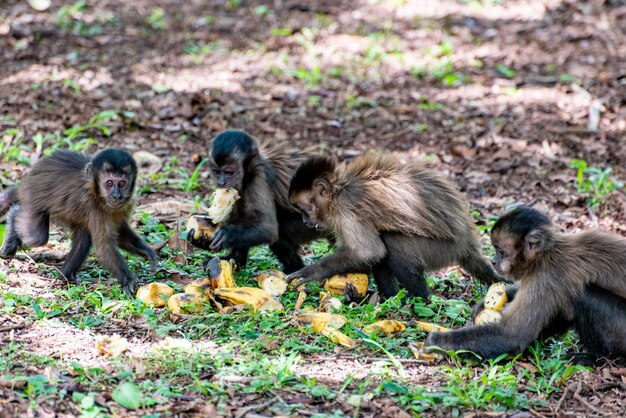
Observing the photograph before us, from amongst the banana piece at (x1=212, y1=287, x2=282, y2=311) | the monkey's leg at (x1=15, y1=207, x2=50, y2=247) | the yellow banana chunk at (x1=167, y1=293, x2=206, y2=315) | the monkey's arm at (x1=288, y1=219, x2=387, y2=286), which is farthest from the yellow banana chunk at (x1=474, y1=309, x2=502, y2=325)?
the monkey's leg at (x1=15, y1=207, x2=50, y2=247)

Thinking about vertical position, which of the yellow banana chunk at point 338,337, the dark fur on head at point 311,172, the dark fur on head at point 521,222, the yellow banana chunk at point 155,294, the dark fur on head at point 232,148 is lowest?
the yellow banana chunk at point 338,337

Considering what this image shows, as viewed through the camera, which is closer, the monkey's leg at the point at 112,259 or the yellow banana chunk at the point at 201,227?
the monkey's leg at the point at 112,259

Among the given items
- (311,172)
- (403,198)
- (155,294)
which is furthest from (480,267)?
(155,294)

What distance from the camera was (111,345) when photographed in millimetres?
5730

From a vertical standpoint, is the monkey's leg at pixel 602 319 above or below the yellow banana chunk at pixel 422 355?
above

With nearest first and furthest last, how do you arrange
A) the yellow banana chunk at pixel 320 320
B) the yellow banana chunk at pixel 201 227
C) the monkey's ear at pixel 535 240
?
the monkey's ear at pixel 535 240, the yellow banana chunk at pixel 320 320, the yellow banana chunk at pixel 201 227

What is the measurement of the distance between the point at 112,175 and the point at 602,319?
401 cm

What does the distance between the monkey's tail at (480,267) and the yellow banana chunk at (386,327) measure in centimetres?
106

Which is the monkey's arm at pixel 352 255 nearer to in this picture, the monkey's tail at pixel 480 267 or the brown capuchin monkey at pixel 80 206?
the monkey's tail at pixel 480 267

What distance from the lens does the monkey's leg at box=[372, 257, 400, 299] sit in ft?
23.3

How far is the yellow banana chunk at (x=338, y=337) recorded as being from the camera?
615cm

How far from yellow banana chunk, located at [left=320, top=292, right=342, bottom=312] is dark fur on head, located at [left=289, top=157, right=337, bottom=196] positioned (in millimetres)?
940

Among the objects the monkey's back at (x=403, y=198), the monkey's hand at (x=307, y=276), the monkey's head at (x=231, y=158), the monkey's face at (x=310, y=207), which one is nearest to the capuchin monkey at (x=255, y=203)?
the monkey's head at (x=231, y=158)

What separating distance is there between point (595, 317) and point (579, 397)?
1.93 feet
